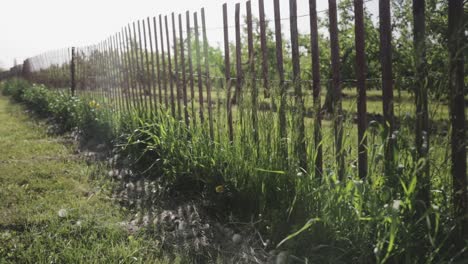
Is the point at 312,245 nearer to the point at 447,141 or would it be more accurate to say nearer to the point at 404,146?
the point at 404,146

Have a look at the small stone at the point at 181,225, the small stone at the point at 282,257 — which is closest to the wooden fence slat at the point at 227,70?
the small stone at the point at 181,225

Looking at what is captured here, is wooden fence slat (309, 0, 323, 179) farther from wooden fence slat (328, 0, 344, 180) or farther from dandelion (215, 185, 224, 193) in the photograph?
dandelion (215, 185, 224, 193)

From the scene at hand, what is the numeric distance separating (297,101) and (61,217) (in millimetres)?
Answer: 1890

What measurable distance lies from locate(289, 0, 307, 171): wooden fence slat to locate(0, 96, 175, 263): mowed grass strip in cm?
101

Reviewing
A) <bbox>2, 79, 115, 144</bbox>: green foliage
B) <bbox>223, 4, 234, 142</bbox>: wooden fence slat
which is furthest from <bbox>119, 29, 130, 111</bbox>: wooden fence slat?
<bbox>223, 4, 234, 142</bbox>: wooden fence slat

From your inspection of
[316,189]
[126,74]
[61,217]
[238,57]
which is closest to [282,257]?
[316,189]

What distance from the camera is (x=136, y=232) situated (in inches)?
119

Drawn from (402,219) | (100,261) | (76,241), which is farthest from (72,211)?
(402,219)

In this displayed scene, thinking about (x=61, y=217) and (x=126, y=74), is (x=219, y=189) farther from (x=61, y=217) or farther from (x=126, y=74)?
(x=126, y=74)

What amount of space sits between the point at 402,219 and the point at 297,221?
1.98 feet

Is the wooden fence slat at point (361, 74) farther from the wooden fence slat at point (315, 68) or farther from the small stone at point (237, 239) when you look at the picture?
the small stone at point (237, 239)

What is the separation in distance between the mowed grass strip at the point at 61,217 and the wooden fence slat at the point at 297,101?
101cm

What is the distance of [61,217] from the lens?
332 cm

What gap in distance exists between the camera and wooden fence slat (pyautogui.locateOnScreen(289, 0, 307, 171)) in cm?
271
